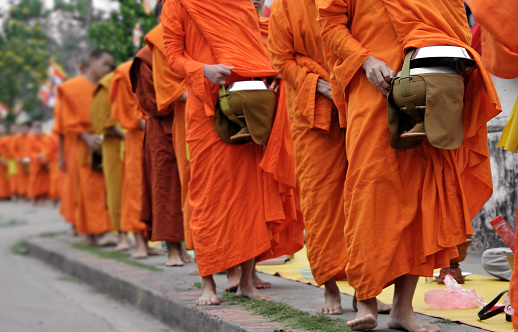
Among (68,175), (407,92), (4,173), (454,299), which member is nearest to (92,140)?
(68,175)

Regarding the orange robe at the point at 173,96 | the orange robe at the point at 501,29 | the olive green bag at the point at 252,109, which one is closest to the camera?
the orange robe at the point at 501,29

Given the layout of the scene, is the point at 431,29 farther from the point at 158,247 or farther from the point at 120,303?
the point at 158,247

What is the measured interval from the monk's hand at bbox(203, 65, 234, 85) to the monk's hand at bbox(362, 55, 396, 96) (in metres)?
1.30

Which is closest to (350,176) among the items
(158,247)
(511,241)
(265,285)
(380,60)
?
(380,60)

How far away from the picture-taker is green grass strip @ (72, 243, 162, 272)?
6.93 m

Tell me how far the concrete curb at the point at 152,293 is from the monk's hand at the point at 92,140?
3.83 feet

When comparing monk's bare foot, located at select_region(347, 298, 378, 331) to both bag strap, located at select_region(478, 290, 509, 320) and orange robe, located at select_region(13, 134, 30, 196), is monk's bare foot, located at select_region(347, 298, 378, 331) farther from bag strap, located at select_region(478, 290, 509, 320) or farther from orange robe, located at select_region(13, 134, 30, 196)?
orange robe, located at select_region(13, 134, 30, 196)

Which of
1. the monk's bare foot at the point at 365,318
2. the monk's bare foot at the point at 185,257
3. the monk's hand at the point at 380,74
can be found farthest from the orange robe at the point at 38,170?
the monk's hand at the point at 380,74

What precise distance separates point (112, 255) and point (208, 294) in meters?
3.42

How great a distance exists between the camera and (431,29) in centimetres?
337

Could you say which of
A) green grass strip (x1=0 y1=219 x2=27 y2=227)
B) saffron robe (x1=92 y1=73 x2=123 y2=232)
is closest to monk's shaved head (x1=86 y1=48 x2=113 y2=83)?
saffron robe (x1=92 y1=73 x2=123 y2=232)

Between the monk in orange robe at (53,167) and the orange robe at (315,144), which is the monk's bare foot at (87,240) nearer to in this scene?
the orange robe at (315,144)

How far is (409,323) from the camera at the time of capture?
3506 mm

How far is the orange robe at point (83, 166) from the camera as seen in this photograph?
9.24 metres
